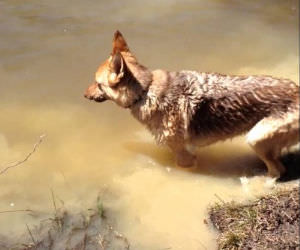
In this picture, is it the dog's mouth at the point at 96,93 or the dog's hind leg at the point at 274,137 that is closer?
the dog's hind leg at the point at 274,137

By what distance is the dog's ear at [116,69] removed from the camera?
17.8ft

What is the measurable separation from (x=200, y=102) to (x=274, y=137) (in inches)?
34.4

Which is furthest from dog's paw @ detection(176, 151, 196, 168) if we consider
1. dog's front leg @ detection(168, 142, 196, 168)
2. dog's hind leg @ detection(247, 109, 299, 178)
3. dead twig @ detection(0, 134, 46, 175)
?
dead twig @ detection(0, 134, 46, 175)

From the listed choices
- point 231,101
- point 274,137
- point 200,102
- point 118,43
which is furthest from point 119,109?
point 274,137

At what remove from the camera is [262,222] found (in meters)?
4.98

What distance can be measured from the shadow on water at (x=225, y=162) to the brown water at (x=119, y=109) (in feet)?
0.06

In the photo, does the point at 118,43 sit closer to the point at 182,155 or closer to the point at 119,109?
the point at 119,109

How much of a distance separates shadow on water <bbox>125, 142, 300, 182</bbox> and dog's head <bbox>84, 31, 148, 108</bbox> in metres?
0.85

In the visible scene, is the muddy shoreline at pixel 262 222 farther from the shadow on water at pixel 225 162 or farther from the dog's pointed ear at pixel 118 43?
the dog's pointed ear at pixel 118 43

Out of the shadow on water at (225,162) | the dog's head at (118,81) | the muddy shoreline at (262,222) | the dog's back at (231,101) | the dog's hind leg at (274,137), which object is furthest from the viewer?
the shadow on water at (225,162)

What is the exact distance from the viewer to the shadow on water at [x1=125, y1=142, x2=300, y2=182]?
225 inches

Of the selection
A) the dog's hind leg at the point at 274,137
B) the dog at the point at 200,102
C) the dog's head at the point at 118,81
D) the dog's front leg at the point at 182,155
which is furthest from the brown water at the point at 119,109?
the dog's head at the point at 118,81

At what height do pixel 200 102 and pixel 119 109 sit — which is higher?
pixel 200 102

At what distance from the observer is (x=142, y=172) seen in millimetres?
6078
